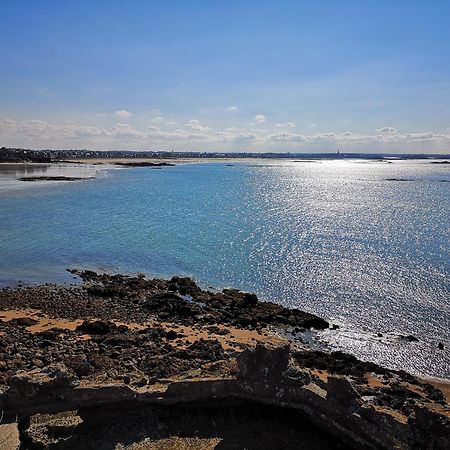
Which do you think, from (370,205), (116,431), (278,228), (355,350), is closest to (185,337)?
(355,350)

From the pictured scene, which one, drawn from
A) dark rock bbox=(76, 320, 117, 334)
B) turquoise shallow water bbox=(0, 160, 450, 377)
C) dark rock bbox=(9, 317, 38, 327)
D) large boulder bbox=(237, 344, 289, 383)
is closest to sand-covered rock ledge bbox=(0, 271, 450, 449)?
large boulder bbox=(237, 344, 289, 383)

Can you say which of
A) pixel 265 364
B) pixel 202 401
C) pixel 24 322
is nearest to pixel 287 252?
pixel 24 322

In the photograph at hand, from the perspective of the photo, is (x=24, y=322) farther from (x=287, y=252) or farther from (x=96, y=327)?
(x=287, y=252)

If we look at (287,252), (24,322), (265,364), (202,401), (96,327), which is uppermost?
(265,364)

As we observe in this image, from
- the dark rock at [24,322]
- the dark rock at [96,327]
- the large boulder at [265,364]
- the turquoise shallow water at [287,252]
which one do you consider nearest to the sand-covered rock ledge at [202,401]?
the large boulder at [265,364]

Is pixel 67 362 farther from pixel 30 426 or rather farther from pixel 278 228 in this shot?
pixel 278 228

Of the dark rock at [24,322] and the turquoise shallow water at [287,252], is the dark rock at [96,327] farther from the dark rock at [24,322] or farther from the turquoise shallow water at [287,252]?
the turquoise shallow water at [287,252]

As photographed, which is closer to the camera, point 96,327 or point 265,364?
point 265,364

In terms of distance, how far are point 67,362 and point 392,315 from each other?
20159mm

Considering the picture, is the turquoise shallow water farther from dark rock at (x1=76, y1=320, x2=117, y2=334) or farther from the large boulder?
dark rock at (x1=76, y1=320, x2=117, y2=334)

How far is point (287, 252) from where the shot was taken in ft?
149

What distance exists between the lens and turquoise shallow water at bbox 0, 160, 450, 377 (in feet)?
95.6


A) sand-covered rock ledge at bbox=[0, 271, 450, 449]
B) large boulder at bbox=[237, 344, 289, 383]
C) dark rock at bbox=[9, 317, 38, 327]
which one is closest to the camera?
sand-covered rock ledge at bbox=[0, 271, 450, 449]

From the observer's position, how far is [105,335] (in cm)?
2442
